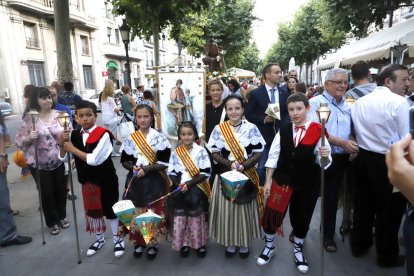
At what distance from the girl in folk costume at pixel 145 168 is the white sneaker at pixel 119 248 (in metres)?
0.17

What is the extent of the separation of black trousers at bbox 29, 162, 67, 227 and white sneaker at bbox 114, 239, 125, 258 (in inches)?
44.0

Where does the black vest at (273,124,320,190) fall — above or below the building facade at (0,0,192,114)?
below

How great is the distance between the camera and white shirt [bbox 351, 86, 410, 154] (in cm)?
279

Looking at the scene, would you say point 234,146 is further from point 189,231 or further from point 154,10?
point 154,10

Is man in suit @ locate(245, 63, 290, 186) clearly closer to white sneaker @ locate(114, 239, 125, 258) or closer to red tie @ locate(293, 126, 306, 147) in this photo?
red tie @ locate(293, 126, 306, 147)

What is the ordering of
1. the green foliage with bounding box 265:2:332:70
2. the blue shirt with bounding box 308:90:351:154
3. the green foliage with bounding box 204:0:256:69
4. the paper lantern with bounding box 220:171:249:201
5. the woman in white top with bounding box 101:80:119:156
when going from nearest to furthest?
the paper lantern with bounding box 220:171:249:201 → the blue shirt with bounding box 308:90:351:154 → the woman in white top with bounding box 101:80:119:156 → the green foliage with bounding box 204:0:256:69 → the green foliage with bounding box 265:2:332:70

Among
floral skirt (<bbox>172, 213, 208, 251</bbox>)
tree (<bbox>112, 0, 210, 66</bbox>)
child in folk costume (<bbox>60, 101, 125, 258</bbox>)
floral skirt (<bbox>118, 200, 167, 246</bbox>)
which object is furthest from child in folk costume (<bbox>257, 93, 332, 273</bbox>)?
tree (<bbox>112, 0, 210, 66</bbox>)

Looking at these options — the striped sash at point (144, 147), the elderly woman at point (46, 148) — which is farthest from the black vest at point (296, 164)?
the elderly woman at point (46, 148)

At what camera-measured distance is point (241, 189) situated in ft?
10.0

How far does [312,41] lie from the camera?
2620 centimetres

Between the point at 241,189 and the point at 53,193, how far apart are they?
249 cm

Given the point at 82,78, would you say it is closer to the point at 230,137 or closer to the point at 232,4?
the point at 232,4

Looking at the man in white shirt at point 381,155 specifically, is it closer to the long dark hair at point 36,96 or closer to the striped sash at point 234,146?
the striped sash at point 234,146

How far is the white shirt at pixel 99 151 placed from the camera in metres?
3.13
